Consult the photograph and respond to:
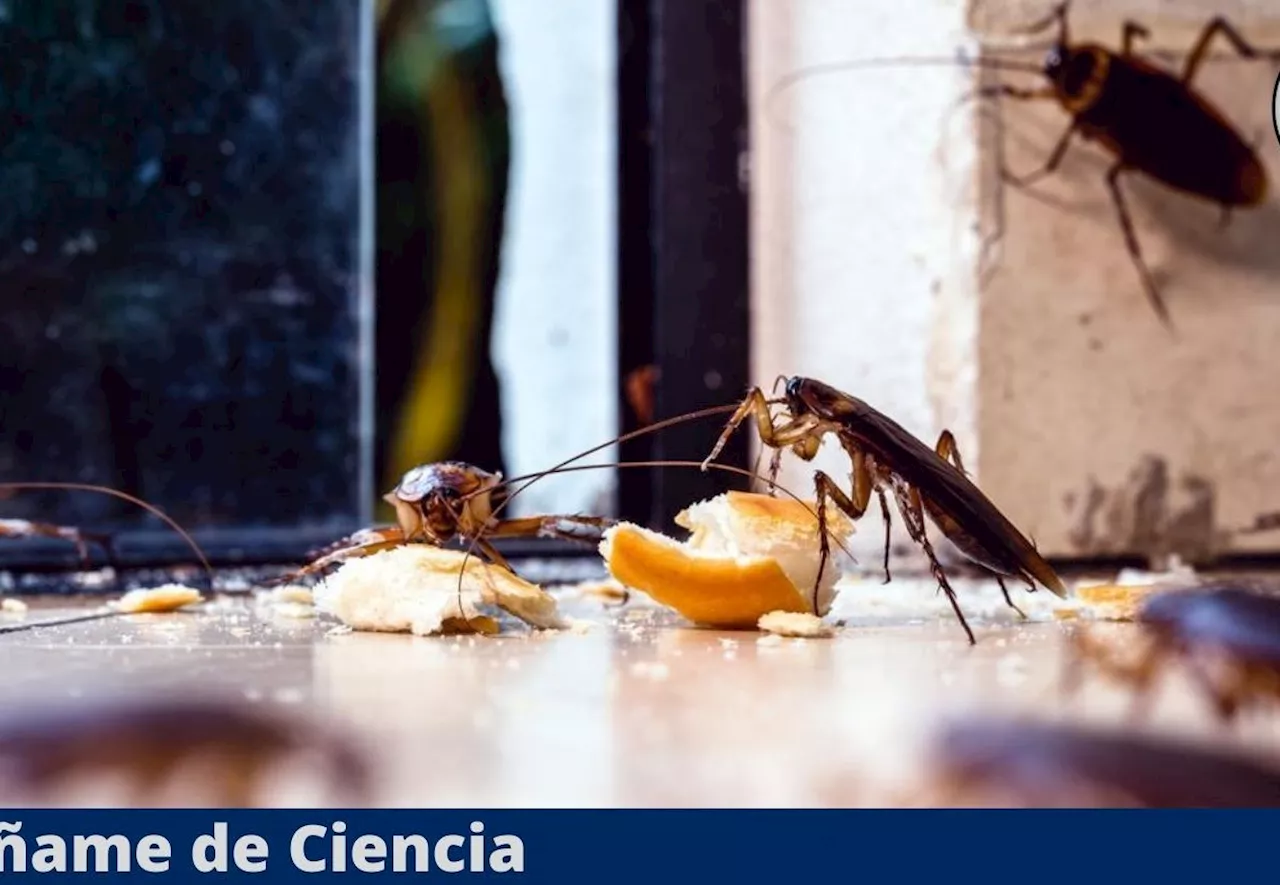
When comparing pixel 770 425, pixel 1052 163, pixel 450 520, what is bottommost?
pixel 450 520

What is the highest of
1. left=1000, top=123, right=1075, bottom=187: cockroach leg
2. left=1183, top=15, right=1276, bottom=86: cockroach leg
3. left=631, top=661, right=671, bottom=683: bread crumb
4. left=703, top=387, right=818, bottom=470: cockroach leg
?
left=1183, top=15, right=1276, bottom=86: cockroach leg

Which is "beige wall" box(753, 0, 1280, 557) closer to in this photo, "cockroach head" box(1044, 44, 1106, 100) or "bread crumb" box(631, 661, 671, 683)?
"cockroach head" box(1044, 44, 1106, 100)

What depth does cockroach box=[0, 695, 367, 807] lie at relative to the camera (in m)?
0.63

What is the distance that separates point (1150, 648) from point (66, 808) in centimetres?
82

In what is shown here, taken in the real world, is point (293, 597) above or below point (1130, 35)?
below

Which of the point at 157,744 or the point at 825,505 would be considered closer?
the point at 157,744

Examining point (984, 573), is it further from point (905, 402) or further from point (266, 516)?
point (266, 516)

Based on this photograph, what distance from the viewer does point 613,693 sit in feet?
3.01

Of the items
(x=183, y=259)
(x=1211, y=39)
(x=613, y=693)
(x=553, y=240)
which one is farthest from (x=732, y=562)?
(x=553, y=240)

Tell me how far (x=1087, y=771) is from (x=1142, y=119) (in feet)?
6.22

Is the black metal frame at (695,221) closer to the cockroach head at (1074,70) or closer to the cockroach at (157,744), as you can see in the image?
the cockroach head at (1074,70)

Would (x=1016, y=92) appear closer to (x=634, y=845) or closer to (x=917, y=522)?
(x=917, y=522)

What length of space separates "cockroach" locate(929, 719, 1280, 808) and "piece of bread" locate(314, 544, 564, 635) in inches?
24.9

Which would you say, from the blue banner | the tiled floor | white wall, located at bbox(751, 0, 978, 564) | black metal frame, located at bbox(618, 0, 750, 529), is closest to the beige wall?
white wall, located at bbox(751, 0, 978, 564)
